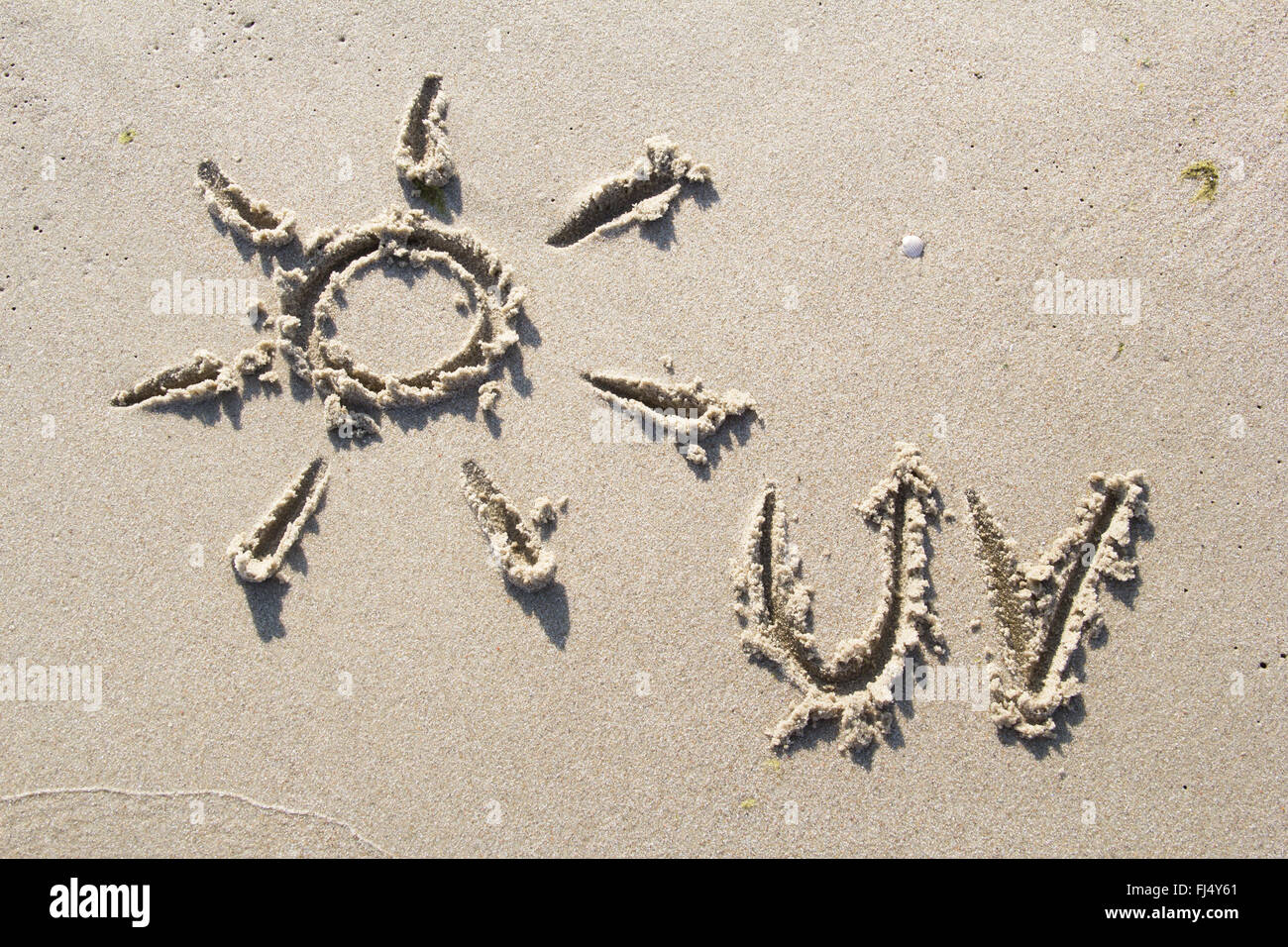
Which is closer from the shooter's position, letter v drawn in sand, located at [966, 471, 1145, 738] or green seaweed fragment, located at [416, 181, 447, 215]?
letter v drawn in sand, located at [966, 471, 1145, 738]

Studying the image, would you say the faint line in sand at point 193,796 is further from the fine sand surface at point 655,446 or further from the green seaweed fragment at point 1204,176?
the green seaweed fragment at point 1204,176

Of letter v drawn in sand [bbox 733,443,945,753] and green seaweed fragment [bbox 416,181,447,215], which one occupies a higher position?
green seaweed fragment [bbox 416,181,447,215]

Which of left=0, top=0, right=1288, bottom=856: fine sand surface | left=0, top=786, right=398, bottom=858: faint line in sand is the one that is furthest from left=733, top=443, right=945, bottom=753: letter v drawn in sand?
left=0, top=786, right=398, bottom=858: faint line in sand

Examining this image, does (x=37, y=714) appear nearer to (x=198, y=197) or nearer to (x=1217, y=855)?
(x=198, y=197)

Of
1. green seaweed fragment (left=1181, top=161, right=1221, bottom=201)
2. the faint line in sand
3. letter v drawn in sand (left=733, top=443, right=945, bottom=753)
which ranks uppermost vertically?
green seaweed fragment (left=1181, top=161, right=1221, bottom=201)

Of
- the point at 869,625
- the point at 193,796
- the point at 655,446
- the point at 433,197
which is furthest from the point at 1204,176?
the point at 193,796

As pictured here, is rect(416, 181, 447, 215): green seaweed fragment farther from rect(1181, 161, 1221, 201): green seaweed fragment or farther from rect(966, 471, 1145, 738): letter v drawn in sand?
rect(1181, 161, 1221, 201): green seaweed fragment

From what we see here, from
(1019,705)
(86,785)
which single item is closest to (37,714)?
(86,785)
